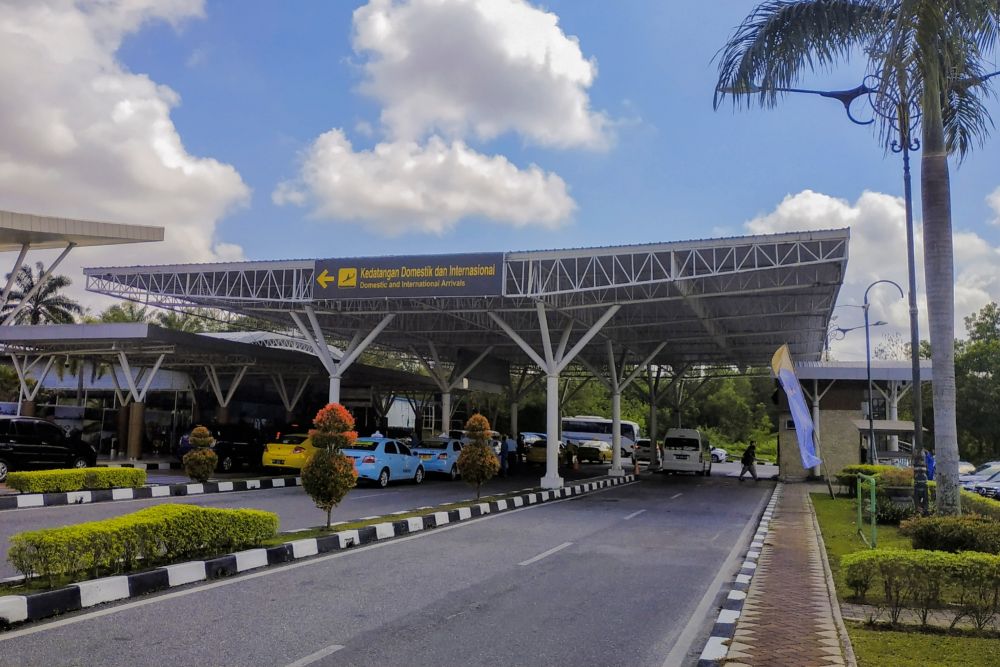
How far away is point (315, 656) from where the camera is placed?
5.68 meters

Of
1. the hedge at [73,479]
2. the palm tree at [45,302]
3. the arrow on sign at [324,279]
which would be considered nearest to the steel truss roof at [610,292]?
the arrow on sign at [324,279]

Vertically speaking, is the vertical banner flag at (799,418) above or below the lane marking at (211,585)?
above

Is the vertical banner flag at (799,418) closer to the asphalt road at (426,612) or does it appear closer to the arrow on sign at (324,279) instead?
the asphalt road at (426,612)

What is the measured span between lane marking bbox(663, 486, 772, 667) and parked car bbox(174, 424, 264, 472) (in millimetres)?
17830

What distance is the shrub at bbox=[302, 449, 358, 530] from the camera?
12.0 metres

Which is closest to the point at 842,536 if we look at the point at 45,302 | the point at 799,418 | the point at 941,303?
the point at 799,418

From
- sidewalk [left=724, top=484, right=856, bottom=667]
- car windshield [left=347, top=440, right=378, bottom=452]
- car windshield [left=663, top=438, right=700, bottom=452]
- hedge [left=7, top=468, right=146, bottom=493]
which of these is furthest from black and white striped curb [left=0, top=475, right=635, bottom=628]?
car windshield [left=663, top=438, right=700, bottom=452]

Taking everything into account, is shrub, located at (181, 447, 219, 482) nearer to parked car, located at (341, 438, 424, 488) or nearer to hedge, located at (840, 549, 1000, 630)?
parked car, located at (341, 438, 424, 488)

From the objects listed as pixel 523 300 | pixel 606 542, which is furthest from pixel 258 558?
pixel 523 300

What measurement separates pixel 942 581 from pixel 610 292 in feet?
63.1

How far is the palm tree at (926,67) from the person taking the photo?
10641mm

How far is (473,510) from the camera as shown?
16.7m

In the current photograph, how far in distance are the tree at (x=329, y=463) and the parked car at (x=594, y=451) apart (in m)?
32.0

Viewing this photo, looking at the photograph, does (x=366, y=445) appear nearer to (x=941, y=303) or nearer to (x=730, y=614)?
(x=941, y=303)
